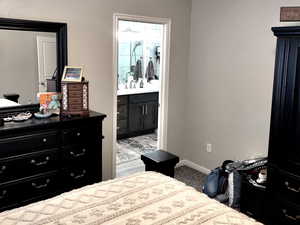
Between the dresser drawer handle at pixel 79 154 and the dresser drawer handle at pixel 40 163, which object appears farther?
the dresser drawer handle at pixel 79 154

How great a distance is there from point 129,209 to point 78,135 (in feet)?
4.63

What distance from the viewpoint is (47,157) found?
2.86 metres

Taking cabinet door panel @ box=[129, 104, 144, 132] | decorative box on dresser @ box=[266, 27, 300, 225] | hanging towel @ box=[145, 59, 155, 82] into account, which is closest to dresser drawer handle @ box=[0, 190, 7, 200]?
decorative box on dresser @ box=[266, 27, 300, 225]

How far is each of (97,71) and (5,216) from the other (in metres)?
2.12

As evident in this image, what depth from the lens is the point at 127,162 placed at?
464 centimetres

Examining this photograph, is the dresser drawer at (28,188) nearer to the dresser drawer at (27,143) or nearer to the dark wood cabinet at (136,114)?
the dresser drawer at (27,143)

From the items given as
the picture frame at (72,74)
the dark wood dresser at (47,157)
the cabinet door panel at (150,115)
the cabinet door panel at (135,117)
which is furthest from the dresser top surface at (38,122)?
the cabinet door panel at (150,115)

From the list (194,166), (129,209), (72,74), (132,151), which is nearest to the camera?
(129,209)

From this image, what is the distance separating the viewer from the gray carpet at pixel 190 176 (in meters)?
3.97

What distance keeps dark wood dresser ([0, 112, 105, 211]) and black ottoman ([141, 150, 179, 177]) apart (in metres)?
0.92

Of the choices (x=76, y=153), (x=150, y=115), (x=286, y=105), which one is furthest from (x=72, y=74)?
(x=150, y=115)

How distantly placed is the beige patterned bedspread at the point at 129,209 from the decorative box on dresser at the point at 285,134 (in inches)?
42.7

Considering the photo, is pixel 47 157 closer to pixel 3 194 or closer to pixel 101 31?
pixel 3 194

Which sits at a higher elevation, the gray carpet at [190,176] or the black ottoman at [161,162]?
the black ottoman at [161,162]
